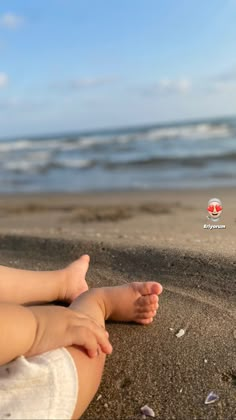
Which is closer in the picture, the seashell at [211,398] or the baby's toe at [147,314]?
the seashell at [211,398]

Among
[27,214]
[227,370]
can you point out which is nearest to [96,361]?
[227,370]

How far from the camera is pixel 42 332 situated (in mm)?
1383

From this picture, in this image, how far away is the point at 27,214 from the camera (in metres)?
6.11

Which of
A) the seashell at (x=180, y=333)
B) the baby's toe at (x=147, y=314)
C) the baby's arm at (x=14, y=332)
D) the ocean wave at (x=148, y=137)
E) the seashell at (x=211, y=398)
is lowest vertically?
the ocean wave at (x=148, y=137)

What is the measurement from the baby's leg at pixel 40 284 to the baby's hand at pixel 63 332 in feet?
1.52

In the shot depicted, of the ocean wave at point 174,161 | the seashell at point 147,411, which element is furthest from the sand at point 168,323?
the ocean wave at point 174,161

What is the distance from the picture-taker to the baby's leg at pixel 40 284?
1.86 m

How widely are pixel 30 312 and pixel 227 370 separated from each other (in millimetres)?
677

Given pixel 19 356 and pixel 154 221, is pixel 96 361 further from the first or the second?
pixel 154 221

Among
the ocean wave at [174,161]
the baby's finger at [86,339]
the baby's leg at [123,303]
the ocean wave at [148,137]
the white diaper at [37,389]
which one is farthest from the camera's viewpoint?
the ocean wave at [148,137]

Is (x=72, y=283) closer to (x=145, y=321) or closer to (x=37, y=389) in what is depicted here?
(x=145, y=321)

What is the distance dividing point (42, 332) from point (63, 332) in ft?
0.21

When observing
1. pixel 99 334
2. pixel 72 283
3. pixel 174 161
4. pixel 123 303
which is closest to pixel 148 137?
pixel 174 161

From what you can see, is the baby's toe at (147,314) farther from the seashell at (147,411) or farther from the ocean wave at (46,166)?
the ocean wave at (46,166)
